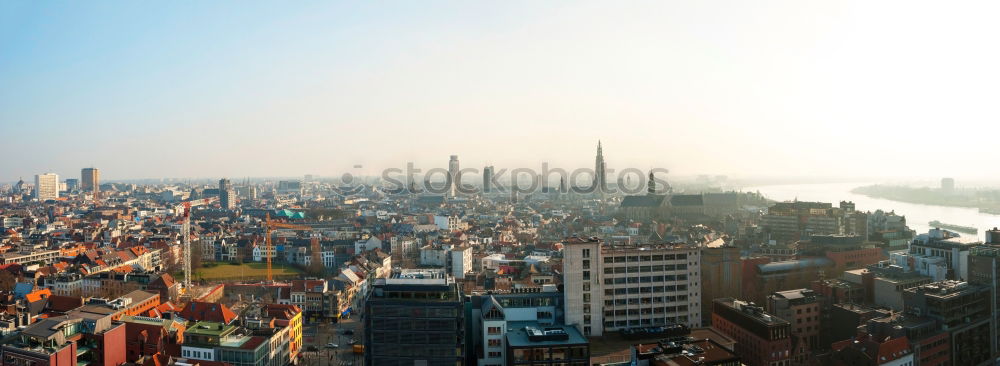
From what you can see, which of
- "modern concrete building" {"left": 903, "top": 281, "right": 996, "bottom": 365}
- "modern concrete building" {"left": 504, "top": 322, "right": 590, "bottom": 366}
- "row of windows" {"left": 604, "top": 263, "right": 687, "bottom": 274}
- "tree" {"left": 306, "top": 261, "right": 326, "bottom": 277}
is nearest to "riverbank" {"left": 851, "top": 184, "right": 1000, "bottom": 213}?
"modern concrete building" {"left": 903, "top": 281, "right": 996, "bottom": 365}

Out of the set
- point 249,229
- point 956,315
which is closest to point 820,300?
point 956,315

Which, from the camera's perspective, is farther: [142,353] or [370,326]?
[142,353]

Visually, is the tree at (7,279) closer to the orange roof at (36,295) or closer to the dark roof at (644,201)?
the orange roof at (36,295)

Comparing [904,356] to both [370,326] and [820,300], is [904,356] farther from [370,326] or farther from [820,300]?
[370,326]

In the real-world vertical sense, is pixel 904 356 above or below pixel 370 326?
below

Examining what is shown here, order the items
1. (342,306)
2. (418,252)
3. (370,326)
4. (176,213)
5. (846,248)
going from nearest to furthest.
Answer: (370,326)
(342,306)
(846,248)
(418,252)
(176,213)

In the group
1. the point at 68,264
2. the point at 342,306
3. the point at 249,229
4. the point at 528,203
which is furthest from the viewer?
the point at 528,203

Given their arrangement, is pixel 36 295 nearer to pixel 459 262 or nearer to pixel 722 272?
pixel 459 262
